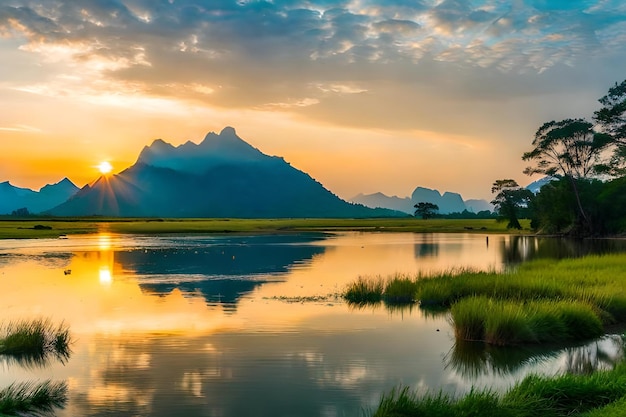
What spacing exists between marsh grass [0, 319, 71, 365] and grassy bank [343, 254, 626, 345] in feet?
47.2

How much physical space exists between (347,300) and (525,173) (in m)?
74.4

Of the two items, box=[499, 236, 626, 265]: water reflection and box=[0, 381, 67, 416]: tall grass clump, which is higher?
box=[499, 236, 626, 265]: water reflection

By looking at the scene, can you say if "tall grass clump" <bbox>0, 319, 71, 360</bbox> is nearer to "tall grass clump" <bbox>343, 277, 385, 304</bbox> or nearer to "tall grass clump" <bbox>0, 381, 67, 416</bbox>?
"tall grass clump" <bbox>0, 381, 67, 416</bbox>

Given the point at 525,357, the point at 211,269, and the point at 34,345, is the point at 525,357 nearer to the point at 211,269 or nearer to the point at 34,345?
the point at 34,345

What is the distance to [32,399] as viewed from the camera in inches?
575

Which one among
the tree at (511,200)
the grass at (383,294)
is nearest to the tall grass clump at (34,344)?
the grass at (383,294)

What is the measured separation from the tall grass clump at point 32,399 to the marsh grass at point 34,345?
335 cm

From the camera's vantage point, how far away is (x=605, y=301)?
81.9 ft

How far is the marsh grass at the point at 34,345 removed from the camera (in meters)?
19.5

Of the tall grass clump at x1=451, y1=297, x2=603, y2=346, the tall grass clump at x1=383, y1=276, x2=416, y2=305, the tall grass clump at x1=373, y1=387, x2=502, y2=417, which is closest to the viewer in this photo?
the tall grass clump at x1=373, y1=387, x2=502, y2=417

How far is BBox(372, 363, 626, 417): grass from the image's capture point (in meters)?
12.0

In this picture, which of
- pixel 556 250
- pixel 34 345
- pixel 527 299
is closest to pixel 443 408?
pixel 34 345

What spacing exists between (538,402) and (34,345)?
53.8 ft

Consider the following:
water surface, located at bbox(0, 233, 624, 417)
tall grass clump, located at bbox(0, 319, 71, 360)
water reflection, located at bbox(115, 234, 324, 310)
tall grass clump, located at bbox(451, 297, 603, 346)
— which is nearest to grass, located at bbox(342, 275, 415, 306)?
water surface, located at bbox(0, 233, 624, 417)
